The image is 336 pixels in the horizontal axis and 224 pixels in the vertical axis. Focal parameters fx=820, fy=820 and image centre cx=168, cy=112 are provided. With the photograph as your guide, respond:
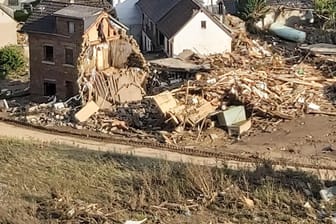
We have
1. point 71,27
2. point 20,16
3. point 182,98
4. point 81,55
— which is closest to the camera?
point 182,98

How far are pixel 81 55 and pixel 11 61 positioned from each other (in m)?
7.09

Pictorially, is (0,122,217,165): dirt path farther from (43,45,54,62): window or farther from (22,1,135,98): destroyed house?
(43,45,54,62): window

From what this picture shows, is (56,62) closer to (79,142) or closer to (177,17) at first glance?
(79,142)

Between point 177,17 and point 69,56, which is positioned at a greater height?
point 177,17

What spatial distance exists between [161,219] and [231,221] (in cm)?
98

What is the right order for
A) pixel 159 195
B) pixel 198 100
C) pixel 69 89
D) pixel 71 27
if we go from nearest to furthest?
pixel 159 195 < pixel 198 100 < pixel 71 27 < pixel 69 89

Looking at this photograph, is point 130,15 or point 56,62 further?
point 130,15

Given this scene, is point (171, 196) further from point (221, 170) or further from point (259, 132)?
point (259, 132)

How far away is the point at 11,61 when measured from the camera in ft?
115

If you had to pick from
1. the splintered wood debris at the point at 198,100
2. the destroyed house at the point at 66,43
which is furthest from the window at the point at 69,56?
the splintered wood debris at the point at 198,100

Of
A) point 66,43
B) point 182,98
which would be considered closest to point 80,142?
point 182,98

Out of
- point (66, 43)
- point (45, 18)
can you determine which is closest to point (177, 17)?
point (45, 18)

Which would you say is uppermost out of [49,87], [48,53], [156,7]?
[156,7]

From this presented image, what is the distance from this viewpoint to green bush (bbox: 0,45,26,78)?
34.7 meters
